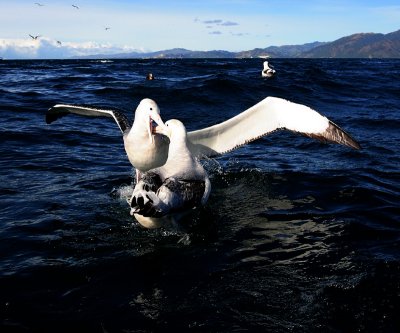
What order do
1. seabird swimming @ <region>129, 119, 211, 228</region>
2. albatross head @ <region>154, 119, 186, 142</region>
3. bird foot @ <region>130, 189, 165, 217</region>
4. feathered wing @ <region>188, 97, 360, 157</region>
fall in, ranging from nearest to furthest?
bird foot @ <region>130, 189, 165, 217</region>
seabird swimming @ <region>129, 119, 211, 228</region>
albatross head @ <region>154, 119, 186, 142</region>
feathered wing @ <region>188, 97, 360, 157</region>

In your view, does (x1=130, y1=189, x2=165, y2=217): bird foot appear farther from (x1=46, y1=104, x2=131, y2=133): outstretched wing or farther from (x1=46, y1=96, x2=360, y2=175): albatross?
(x1=46, y1=104, x2=131, y2=133): outstretched wing

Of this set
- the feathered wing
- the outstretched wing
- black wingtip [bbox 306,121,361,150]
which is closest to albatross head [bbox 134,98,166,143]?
the feathered wing

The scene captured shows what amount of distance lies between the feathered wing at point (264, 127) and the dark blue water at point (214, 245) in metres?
0.90

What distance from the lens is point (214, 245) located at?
6.64 meters

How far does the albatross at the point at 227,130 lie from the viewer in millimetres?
7965

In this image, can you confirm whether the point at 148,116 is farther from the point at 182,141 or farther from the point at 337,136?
the point at 337,136

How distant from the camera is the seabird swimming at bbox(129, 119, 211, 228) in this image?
5.97 m

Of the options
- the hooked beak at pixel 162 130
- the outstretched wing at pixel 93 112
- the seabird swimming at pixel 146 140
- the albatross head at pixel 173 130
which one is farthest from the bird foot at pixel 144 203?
the outstretched wing at pixel 93 112

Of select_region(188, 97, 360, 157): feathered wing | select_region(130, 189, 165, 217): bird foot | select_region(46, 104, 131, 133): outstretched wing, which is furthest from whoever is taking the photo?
select_region(46, 104, 131, 133): outstretched wing

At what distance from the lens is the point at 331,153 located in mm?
12188

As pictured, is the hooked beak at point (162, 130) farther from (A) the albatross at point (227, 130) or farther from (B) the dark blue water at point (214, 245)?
(B) the dark blue water at point (214, 245)

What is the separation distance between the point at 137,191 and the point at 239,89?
19.4 meters

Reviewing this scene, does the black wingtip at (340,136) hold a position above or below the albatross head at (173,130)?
below

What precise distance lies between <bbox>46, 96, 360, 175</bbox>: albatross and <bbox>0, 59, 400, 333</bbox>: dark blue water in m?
0.87
